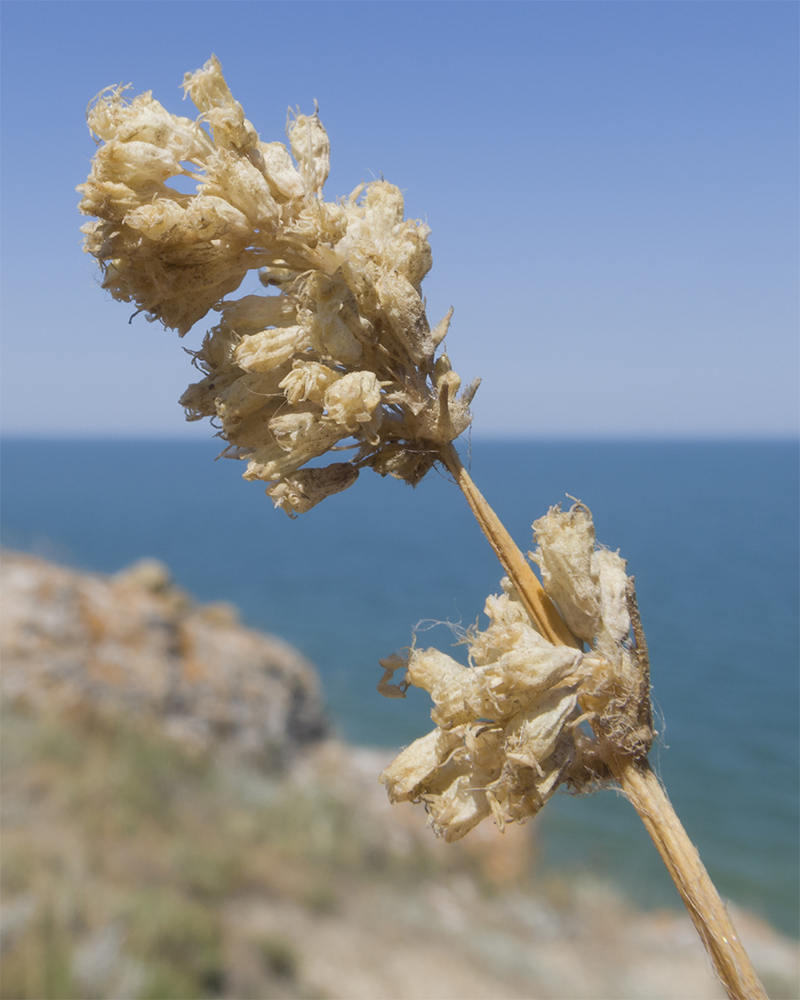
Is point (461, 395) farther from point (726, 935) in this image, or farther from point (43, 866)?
point (43, 866)

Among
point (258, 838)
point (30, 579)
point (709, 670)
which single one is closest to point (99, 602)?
point (30, 579)

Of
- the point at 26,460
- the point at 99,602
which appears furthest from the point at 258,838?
the point at 26,460

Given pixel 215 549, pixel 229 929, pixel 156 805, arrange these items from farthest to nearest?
pixel 215 549 < pixel 156 805 < pixel 229 929

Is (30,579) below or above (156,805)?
above

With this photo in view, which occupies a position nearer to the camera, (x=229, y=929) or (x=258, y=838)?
(x=229, y=929)

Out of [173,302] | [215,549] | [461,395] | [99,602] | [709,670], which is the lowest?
[709,670]

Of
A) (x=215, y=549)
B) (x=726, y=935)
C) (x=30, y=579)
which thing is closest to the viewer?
(x=726, y=935)

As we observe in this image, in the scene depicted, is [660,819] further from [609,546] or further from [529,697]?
[609,546]
